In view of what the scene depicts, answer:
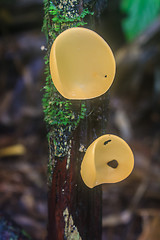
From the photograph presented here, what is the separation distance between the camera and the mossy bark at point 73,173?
2.69 ft

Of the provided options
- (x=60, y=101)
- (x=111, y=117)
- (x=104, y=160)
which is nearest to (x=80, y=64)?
(x=60, y=101)

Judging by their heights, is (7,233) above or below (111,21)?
below

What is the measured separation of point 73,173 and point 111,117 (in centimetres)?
214

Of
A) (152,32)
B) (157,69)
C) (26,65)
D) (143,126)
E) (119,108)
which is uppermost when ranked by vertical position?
(26,65)

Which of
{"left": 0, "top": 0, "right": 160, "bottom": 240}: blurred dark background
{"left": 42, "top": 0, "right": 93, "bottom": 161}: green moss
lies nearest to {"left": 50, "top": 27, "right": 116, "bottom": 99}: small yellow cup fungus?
{"left": 42, "top": 0, "right": 93, "bottom": 161}: green moss

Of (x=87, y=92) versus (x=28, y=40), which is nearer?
(x=87, y=92)

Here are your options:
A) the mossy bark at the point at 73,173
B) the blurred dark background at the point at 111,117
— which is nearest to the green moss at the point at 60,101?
the mossy bark at the point at 73,173

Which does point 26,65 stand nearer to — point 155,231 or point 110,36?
point 110,36

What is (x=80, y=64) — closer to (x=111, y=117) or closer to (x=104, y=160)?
(x=104, y=160)

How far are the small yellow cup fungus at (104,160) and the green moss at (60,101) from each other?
0.10m

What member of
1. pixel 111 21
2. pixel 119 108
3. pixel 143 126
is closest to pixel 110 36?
pixel 111 21

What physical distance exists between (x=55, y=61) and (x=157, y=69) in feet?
7.65

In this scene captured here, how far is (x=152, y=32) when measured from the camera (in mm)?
2621

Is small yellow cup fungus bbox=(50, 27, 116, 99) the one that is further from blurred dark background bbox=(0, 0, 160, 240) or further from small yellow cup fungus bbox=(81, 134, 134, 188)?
blurred dark background bbox=(0, 0, 160, 240)
